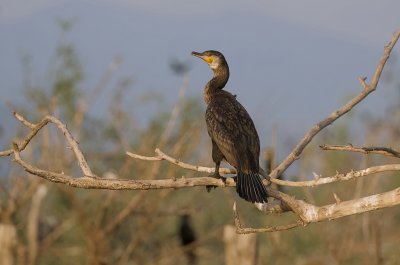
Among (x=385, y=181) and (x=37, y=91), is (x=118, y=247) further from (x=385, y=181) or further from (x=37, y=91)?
(x=385, y=181)

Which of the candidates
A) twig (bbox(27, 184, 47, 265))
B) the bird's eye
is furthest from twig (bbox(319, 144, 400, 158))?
twig (bbox(27, 184, 47, 265))

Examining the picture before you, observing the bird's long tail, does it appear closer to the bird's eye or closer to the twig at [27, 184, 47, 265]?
the bird's eye

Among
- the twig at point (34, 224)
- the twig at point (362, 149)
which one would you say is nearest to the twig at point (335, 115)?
the twig at point (362, 149)

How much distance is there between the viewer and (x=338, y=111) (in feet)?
19.0

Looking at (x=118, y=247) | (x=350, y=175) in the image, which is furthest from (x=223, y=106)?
(x=118, y=247)

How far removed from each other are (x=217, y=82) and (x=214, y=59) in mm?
237

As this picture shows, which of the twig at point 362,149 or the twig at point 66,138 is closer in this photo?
the twig at point 362,149

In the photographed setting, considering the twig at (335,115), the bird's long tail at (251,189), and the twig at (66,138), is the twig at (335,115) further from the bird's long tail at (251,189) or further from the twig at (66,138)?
the twig at (66,138)

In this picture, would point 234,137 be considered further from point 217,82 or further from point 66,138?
point 66,138

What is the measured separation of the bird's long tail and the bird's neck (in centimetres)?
134

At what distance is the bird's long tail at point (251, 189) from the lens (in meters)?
5.46

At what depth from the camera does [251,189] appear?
5.53m

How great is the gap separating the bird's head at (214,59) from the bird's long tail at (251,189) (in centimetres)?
161

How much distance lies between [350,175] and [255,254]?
5.01 metres
